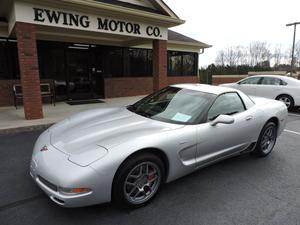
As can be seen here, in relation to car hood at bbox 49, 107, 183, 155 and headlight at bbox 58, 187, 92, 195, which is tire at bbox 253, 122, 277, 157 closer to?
car hood at bbox 49, 107, 183, 155

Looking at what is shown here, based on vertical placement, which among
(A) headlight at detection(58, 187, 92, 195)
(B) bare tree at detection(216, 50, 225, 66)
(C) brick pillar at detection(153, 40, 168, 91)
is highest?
(B) bare tree at detection(216, 50, 225, 66)

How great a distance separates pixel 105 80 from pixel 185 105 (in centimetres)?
830

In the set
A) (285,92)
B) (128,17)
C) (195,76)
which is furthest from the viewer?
(195,76)

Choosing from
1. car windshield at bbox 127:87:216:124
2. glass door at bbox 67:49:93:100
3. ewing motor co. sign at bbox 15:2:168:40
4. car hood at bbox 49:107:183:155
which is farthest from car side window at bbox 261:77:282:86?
car hood at bbox 49:107:183:155

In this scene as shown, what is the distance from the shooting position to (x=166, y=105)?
3.56 m

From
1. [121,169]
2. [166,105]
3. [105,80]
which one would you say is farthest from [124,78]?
[121,169]

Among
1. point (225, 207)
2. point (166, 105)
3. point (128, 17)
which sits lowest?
point (225, 207)

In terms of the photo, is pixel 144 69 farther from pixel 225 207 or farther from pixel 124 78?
pixel 225 207

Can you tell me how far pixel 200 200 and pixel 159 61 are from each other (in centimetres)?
678

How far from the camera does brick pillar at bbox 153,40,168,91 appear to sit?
880 cm

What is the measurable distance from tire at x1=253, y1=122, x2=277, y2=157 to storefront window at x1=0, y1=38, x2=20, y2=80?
906cm

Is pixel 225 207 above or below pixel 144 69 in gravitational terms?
below

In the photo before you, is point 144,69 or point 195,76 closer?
point 144,69

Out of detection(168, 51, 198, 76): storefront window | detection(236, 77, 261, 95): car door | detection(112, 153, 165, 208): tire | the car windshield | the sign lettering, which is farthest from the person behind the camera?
detection(168, 51, 198, 76): storefront window
